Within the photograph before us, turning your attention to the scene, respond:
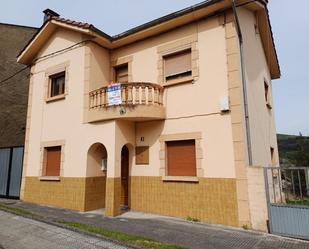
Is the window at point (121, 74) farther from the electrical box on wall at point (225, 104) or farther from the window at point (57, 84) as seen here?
the electrical box on wall at point (225, 104)

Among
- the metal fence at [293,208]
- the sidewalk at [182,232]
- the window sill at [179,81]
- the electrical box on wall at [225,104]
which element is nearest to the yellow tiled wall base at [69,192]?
the sidewalk at [182,232]

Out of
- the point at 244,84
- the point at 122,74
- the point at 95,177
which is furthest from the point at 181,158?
the point at 122,74

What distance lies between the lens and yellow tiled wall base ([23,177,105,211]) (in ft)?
29.5

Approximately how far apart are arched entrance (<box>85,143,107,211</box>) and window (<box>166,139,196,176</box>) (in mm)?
2749

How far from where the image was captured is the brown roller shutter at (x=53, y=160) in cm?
1022

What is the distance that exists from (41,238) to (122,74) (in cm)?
680

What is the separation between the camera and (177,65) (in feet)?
28.9

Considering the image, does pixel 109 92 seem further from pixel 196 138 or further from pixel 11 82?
pixel 11 82

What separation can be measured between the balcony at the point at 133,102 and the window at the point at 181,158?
1134 millimetres

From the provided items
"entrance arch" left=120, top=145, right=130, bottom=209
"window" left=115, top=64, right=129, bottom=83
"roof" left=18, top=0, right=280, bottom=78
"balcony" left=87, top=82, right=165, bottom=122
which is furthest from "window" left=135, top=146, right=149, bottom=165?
"roof" left=18, top=0, right=280, bottom=78

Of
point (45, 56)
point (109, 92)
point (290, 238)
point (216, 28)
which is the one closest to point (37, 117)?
point (45, 56)

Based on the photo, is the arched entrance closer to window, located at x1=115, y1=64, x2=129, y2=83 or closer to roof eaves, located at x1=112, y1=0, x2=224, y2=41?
window, located at x1=115, y1=64, x2=129, y2=83

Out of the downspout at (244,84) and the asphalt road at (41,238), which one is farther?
the downspout at (244,84)

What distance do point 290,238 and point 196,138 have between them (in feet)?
11.8
